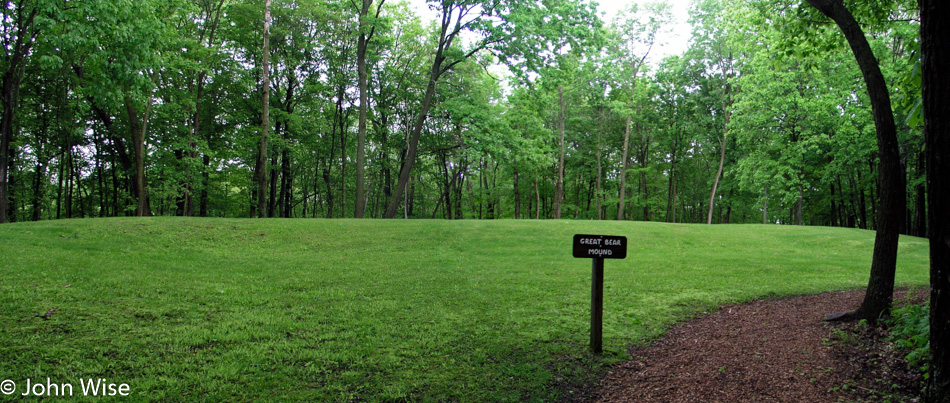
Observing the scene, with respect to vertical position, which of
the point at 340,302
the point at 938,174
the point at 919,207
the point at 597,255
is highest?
the point at 919,207

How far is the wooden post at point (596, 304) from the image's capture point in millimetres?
4891

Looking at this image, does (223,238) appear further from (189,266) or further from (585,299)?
(585,299)

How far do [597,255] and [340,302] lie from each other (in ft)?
13.5

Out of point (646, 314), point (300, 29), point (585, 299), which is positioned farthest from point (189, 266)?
point (300, 29)

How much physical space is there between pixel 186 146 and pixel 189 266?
13.5 metres

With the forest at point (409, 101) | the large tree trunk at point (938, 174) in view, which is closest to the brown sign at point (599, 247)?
the large tree trunk at point (938, 174)

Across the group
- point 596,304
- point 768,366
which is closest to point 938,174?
point 768,366

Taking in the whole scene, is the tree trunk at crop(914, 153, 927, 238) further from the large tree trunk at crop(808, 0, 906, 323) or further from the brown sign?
the brown sign

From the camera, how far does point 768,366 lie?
4.38 metres

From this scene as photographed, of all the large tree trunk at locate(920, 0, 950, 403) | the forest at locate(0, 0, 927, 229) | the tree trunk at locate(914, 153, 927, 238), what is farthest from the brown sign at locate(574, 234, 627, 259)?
the tree trunk at locate(914, 153, 927, 238)

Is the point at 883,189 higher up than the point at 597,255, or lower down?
higher up

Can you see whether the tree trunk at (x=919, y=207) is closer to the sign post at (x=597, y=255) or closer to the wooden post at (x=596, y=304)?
the sign post at (x=597, y=255)

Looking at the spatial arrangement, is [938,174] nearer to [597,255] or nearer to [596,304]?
[597,255]

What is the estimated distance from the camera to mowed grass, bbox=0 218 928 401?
4129mm
